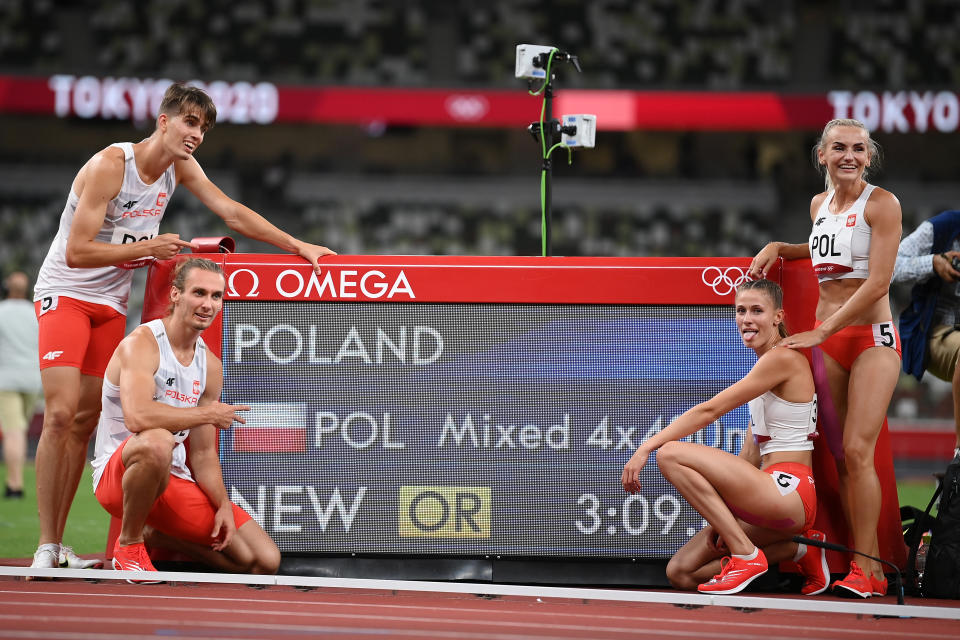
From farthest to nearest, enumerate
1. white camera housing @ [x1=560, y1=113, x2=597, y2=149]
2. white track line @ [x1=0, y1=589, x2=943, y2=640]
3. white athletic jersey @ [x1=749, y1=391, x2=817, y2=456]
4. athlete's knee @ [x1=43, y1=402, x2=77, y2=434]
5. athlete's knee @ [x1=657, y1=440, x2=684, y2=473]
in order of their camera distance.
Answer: white camera housing @ [x1=560, y1=113, x2=597, y2=149] < athlete's knee @ [x1=43, y1=402, x2=77, y2=434] < white athletic jersey @ [x1=749, y1=391, x2=817, y2=456] < athlete's knee @ [x1=657, y1=440, x2=684, y2=473] < white track line @ [x1=0, y1=589, x2=943, y2=640]

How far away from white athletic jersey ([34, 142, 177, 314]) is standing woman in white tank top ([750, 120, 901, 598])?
108 inches

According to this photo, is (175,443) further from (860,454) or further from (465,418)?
(860,454)

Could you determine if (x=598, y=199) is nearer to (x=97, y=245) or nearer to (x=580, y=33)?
(x=580, y=33)

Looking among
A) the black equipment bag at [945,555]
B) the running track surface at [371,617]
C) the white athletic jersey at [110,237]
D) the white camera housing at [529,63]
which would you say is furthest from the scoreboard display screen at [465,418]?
the white camera housing at [529,63]

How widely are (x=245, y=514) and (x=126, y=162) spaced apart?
5.37 ft

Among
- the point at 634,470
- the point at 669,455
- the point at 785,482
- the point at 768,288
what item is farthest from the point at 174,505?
the point at 768,288

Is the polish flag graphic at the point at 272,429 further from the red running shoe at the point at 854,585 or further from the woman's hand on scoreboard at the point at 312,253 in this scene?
the red running shoe at the point at 854,585

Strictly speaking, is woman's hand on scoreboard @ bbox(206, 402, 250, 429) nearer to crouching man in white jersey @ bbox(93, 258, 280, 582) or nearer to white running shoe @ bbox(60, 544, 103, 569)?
crouching man in white jersey @ bbox(93, 258, 280, 582)

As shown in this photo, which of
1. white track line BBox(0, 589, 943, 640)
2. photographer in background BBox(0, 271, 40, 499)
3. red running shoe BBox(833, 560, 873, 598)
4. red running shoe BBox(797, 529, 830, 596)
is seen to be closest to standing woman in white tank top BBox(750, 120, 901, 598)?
red running shoe BBox(833, 560, 873, 598)

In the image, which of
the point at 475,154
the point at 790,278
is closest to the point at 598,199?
the point at 475,154

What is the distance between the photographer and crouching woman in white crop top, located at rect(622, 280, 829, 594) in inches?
171

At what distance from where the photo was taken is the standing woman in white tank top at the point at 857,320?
445cm

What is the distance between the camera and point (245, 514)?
468cm

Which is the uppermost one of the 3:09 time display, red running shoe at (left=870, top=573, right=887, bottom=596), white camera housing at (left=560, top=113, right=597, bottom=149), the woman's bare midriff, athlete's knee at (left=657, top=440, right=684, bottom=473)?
white camera housing at (left=560, top=113, right=597, bottom=149)
